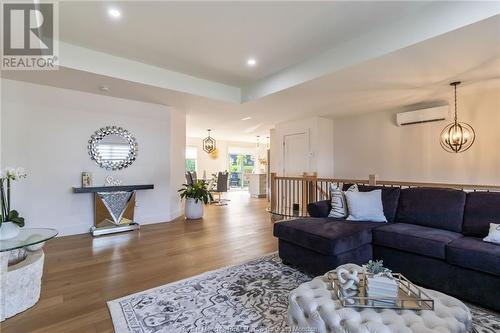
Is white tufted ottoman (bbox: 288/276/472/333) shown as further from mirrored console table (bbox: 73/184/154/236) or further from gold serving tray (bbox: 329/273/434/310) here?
mirrored console table (bbox: 73/184/154/236)

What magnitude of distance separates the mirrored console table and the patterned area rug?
2.63m

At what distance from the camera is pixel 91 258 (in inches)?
129

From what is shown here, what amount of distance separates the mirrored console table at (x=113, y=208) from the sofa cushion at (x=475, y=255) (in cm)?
476

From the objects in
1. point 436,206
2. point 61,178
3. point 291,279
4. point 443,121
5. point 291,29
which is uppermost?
point 291,29

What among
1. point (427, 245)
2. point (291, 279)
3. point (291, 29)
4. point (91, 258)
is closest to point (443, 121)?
point (427, 245)

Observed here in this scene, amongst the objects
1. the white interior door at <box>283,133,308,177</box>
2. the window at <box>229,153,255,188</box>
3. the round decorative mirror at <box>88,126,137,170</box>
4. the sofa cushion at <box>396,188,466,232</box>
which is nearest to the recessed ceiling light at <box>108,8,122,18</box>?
the round decorative mirror at <box>88,126,137,170</box>

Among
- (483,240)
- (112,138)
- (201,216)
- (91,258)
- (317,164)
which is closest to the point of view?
(483,240)

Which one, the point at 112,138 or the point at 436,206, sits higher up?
the point at 112,138

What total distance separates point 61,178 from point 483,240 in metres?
5.81

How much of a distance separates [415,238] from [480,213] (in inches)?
32.3

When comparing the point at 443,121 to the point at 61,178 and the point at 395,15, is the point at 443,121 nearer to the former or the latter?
the point at 395,15

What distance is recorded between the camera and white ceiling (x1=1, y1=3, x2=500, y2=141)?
280 cm

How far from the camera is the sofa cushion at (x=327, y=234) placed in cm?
→ 256

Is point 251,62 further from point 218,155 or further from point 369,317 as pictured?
point 218,155
